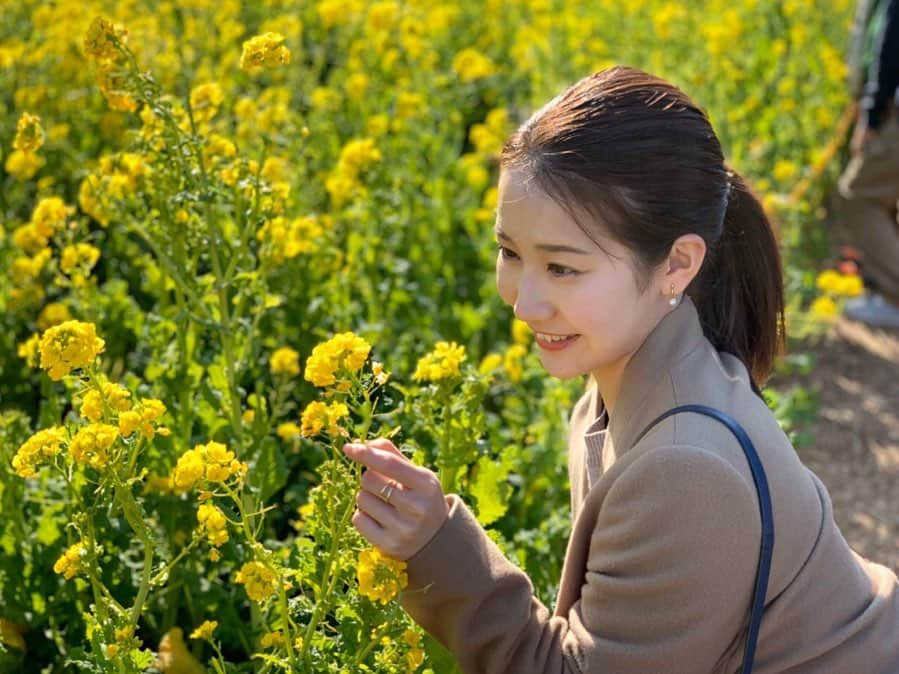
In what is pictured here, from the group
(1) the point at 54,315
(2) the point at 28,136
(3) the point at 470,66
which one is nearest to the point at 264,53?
(2) the point at 28,136

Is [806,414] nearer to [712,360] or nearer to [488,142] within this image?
[488,142]

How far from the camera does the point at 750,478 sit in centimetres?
170

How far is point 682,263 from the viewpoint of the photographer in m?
1.88

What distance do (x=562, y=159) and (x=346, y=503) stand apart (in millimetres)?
550

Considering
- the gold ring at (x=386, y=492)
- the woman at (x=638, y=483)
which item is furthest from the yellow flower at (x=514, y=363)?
the gold ring at (x=386, y=492)

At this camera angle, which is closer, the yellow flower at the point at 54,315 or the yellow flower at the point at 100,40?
the yellow flower at the point at 100,40

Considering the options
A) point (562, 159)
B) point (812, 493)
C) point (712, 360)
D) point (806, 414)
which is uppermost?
point (562, 159)

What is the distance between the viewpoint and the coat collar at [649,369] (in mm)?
1863

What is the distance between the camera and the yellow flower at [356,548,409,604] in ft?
5.55

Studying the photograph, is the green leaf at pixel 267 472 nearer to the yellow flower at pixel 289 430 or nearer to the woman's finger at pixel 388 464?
the yellow flower at pixel 289 430

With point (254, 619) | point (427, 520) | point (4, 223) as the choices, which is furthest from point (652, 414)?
point (4, 223)

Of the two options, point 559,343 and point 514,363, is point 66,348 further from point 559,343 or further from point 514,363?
point 514,363

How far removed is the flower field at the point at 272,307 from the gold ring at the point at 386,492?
0.05 meters

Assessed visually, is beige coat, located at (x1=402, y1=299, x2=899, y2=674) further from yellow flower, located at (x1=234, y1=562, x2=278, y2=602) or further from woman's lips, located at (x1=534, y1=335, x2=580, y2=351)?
yellow flower, located at (x1=234, y1=562, x2=278, y2=602)
